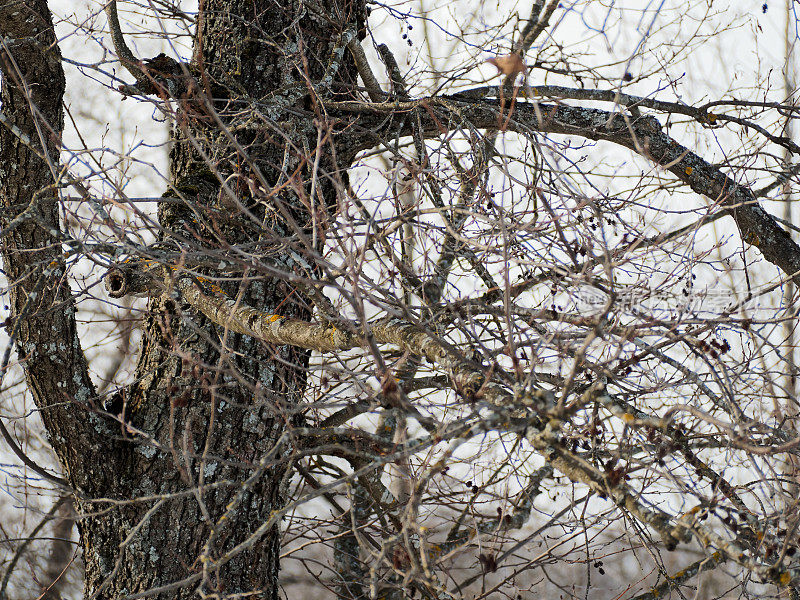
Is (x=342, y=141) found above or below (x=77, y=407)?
above

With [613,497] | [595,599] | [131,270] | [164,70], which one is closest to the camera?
[613,497]

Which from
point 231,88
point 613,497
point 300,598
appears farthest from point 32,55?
point 300,598

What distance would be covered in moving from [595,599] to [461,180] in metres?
9.76

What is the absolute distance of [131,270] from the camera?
294 centimetres

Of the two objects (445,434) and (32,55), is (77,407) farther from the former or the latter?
(445,434)

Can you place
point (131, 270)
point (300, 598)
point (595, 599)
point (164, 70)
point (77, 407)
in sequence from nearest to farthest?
point (131, 270), point (77, 407), point (164, 70), point (595, 599), point (300, 598)

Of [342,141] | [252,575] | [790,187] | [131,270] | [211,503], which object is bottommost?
[252,575]

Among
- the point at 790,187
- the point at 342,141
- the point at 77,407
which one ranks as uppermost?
the point at 342,141

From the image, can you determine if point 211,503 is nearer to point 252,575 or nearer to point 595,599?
point 252,575

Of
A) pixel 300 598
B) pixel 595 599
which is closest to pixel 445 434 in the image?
pixel 595 599

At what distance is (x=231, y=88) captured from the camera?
3.68 meters

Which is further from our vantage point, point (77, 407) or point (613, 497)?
point (77, 407)

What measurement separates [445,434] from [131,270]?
1.99 meters

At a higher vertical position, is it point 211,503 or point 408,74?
point 408,74
